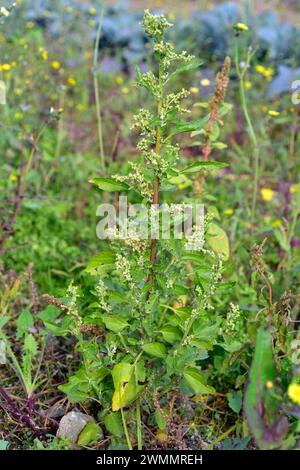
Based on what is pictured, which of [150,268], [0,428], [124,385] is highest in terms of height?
[150,268]

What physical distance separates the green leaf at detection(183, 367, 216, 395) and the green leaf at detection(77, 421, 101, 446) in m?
0.33

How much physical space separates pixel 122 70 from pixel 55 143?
185 cm

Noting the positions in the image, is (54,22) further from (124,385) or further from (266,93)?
(124,385)

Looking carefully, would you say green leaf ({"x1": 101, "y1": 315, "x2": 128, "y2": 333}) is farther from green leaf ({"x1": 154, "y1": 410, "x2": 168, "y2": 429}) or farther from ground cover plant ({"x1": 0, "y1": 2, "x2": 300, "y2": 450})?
green leaf ({"x1": 154, "y1": 410, "x2": 168, "y2": 429})

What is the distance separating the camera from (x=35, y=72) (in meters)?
3.76

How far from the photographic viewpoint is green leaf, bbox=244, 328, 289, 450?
161cm

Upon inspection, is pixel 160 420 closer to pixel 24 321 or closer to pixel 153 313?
pixel 153 313

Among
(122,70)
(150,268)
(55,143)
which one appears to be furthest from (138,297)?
(122,70)

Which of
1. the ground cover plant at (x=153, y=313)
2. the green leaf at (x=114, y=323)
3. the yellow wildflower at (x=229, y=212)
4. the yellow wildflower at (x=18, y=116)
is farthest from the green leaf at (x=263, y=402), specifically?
the yellow wildflower at (x=18, y=116)

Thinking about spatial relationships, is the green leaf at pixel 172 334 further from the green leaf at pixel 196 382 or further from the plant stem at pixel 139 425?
the plant stem at pixel 139 425

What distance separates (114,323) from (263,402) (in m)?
0.50

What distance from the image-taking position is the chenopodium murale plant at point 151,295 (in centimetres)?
179

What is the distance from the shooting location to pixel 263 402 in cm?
163

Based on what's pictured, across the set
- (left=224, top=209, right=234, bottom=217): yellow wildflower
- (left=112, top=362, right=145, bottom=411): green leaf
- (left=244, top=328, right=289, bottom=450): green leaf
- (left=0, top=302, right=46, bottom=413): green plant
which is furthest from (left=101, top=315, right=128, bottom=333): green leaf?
(left=224, top=209, right=234, bottom=217): yellow wildflower
